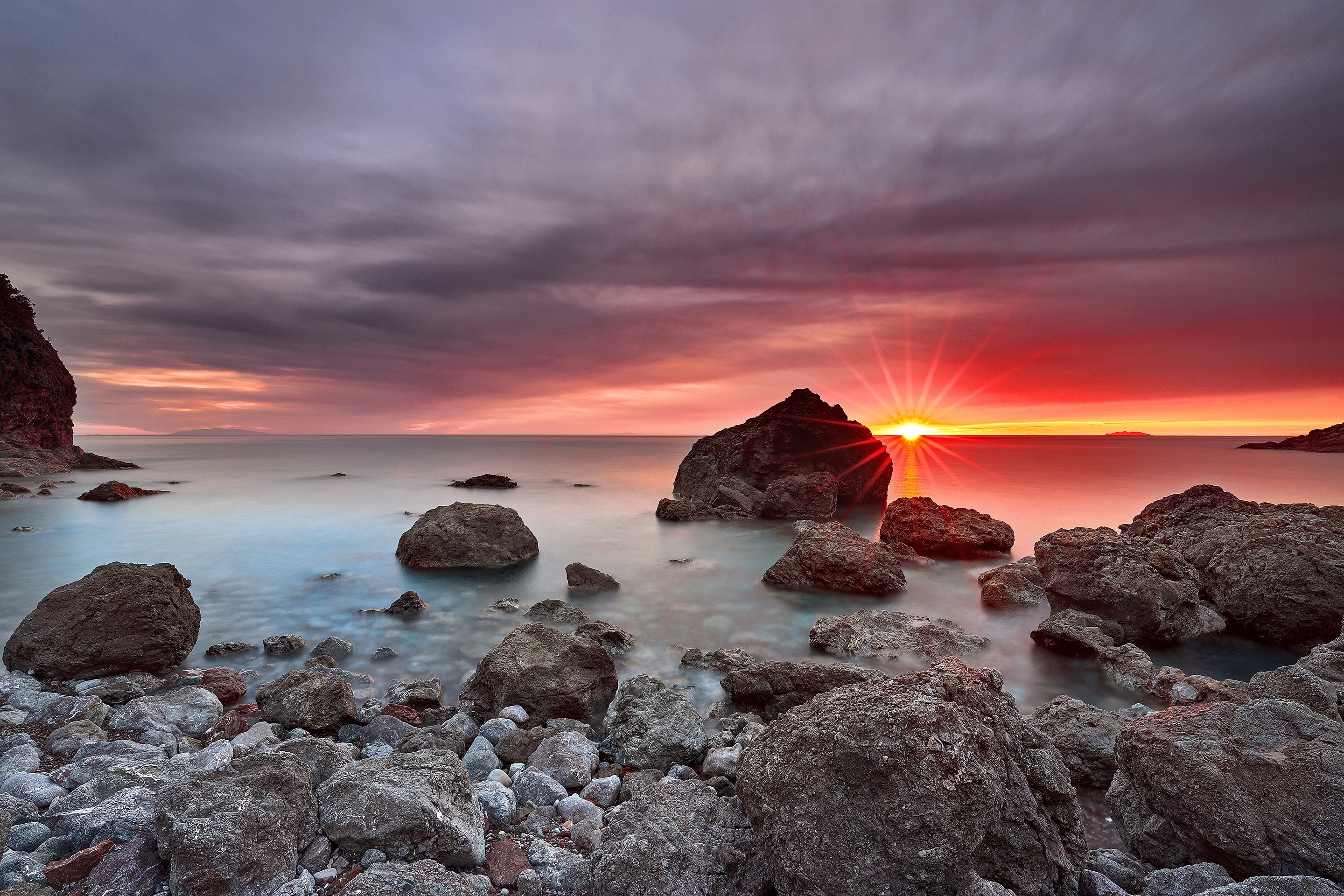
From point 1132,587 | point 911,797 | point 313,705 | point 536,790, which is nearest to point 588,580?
point 313,705

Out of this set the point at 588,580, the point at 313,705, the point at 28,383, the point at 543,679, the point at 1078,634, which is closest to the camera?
the point at 313,705

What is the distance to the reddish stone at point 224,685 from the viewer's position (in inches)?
281

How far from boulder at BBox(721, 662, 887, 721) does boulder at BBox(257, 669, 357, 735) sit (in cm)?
430

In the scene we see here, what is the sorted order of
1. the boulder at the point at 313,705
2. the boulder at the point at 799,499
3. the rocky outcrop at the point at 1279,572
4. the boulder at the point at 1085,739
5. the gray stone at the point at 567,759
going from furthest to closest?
1. the boulder at the point at 799,499
2. the rocky outcrop at the point at 1279,572
3. the boulder at the point at 313,705
4. the boulder at the point at 1085,739
5. the gray stone at the point at 567,759

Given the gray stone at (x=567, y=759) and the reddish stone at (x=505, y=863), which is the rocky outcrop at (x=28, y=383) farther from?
the reddish stone at (x=505, y=863)

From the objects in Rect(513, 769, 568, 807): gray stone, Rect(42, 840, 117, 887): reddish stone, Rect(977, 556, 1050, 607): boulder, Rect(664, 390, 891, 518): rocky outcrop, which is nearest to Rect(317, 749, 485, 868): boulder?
Rect(513, 769, 568, 807): gray stone

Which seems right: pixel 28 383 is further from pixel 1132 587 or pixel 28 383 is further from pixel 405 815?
pixel 1132 587

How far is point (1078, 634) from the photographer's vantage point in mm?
9047

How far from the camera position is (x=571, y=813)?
4.38 metres

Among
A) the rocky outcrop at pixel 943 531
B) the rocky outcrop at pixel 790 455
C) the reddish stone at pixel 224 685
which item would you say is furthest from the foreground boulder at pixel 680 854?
the rocky outcrop at pixel 790 455

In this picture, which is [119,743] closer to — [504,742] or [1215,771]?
[504,742]

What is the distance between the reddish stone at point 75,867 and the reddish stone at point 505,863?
215cm

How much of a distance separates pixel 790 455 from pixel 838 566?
1672cm

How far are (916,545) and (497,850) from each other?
597 inches
